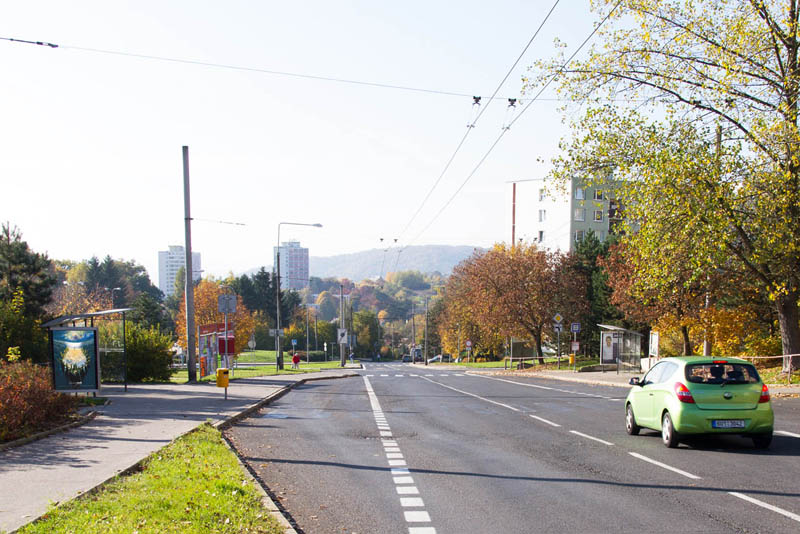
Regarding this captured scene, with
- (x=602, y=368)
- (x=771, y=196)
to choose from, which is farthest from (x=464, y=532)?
(x=602, y=368)

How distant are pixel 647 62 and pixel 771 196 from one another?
19.7 ft

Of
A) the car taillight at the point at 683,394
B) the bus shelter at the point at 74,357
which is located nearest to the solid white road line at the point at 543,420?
the car taillight at the point at 683,394

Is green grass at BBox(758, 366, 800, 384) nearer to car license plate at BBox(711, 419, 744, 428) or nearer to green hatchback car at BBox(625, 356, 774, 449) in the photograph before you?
green hatchback car at BBox(625, 356, 774, 449)

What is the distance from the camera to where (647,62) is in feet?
83.8

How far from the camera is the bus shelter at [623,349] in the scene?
42719 mm

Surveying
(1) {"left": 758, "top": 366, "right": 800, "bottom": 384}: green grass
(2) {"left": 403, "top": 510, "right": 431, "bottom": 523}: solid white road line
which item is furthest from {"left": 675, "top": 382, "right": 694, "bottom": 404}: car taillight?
(1) {"left": 758, "top": 366, "right": 800, "bottom": 384}: green grass

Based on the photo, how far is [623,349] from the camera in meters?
45.0

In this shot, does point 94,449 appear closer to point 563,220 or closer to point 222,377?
point 222,377

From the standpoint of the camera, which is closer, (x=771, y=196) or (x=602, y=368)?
(x=771, y=196)

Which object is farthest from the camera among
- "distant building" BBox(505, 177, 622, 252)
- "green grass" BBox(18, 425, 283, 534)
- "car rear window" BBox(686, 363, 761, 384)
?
"distant building" BBox(505, 177, 622, 252)

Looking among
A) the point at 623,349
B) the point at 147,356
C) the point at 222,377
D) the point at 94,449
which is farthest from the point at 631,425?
the point at 623,349

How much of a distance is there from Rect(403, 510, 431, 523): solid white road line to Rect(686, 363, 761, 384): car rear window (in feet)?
21.1

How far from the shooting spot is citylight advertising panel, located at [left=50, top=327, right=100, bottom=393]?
20266 mm

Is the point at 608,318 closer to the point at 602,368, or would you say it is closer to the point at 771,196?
the point at 602,368
